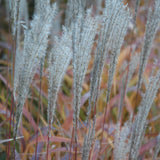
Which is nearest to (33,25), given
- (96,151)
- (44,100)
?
(96,151)

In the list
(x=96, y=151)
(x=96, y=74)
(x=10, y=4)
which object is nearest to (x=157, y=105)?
(x=96, y=151)

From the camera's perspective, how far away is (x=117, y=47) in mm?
1076

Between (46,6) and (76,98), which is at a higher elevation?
(46,6)

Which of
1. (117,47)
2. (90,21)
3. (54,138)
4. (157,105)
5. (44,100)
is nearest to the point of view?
(90,21)

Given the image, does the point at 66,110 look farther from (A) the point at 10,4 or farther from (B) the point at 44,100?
(A) the point at 10,4

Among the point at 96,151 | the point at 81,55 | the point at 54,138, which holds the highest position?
the point at 81,55

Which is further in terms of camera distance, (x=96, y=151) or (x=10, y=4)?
(x=96, y=151)

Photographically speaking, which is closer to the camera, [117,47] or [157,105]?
[117,47]

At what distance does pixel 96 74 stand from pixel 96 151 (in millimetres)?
632

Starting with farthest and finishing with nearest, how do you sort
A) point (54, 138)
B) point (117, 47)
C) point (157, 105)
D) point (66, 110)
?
point (157, 105), point (66, 110), point (54, 138), point (117, 47)

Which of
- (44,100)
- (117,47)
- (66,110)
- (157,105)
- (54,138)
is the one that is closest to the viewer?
(117,47)

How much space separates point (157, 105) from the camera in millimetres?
2764

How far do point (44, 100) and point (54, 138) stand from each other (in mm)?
1084

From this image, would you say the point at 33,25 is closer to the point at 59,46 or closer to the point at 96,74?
the point at 59,46
